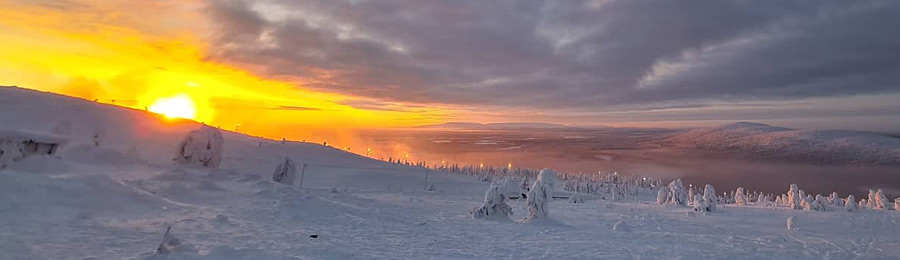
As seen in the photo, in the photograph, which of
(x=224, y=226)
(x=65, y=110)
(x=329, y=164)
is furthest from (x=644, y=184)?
(x=224, y=226)

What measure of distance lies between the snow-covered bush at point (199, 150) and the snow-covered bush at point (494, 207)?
17906 millimetres

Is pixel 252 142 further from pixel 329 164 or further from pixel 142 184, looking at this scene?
pixel 142 184

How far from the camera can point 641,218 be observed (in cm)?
2602

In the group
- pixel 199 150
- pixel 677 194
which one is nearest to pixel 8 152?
pixel 199 150

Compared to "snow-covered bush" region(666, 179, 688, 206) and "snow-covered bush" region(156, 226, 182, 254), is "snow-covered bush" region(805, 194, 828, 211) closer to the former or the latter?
"snow-covered bush" region(666, 179, 688, 206)

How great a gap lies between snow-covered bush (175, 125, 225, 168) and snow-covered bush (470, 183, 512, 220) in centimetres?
1791

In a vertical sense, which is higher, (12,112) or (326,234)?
(12,112)

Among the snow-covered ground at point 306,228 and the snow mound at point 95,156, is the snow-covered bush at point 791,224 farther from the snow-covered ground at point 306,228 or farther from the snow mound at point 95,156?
the snow mound at point 95,156

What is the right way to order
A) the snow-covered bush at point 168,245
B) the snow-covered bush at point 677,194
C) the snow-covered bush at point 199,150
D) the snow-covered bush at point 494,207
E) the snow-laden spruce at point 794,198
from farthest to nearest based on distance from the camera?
1. the snow-covered bush at point 677,194
2. the snow-laden spruce at point 794,198
3. the snow-covered bush at point 199,150
4. the snow-covered bush at point 494,207
5. the snow-covered bush at point 168,245

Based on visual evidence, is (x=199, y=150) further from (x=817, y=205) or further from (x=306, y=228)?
(x=817, y=205)

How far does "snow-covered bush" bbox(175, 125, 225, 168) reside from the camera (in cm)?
2950

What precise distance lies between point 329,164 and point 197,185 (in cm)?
4206

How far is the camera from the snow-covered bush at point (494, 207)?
22.2m

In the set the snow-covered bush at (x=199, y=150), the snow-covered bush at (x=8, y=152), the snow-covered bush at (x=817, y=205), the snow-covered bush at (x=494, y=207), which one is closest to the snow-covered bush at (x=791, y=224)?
the snow-covered bush at (x=494, y=207)
